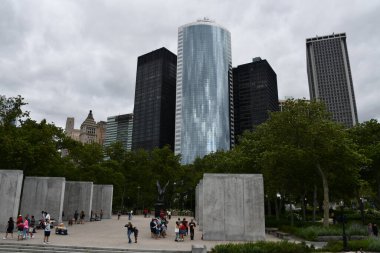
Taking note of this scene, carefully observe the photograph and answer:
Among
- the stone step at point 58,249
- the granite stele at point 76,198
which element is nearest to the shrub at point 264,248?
the stone step at point 58,249

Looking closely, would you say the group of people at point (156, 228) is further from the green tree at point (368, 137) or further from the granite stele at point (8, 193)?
the green tree at point (368, 137)

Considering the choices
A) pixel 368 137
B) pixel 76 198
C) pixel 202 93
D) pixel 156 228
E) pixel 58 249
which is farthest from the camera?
pixel 202 93

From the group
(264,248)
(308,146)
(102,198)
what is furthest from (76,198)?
(264,248)

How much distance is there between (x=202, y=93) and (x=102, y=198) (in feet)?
451

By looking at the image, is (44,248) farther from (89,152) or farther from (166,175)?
(166,175)

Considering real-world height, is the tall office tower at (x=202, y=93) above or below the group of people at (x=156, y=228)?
above

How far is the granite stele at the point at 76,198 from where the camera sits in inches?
1654

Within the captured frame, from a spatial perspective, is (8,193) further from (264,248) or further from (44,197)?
(264,248)

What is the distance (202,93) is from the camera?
601 feet

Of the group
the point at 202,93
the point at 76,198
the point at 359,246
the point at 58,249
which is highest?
the point at 202,93

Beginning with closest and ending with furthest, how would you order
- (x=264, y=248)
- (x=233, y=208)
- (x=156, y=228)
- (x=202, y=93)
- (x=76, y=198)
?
(x=264, y=248) < (x=233, y=208) < (x=156, y=228) < (x=76, y=198) < (x=202, y=93)

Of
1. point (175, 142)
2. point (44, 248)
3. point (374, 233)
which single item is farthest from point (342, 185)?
point (175, 142)

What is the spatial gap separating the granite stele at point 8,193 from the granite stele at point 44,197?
21.3ft

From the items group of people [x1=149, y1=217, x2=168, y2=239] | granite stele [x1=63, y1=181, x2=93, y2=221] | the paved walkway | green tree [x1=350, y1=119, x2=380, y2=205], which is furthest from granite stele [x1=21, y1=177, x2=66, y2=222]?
green tree [x1=350, y1=119, x2=380, y2=205]
